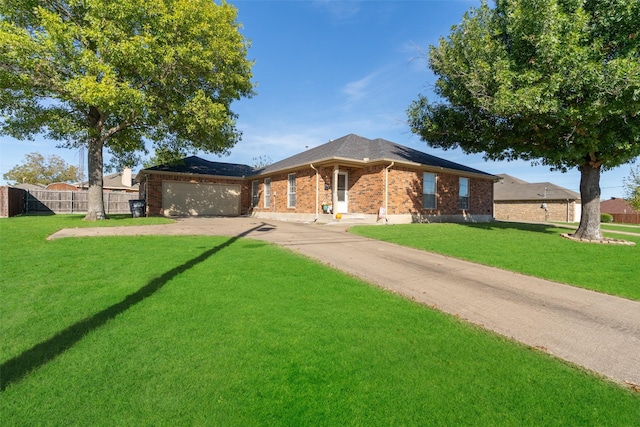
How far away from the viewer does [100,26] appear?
1097 cm

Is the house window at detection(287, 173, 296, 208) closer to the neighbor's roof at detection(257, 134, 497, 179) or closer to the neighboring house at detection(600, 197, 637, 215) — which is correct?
the neighbor's roof at detection(257, 134, 497, 179)

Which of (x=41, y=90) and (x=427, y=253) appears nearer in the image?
(x=427, y=253)

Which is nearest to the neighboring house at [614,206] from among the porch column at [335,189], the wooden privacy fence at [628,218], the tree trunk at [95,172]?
the wooden privacy fence at [628,218]

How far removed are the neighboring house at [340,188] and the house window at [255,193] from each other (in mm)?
76

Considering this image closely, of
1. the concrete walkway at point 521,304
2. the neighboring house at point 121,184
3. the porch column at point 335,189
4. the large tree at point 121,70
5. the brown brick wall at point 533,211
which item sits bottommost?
the concrete walkway at point 521,304

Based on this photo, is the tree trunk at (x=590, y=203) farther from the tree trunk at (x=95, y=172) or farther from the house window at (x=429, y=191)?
the tree trunk at (x=95, y=172)

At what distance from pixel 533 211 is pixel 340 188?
91.3ft

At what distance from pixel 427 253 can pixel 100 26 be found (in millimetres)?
13405

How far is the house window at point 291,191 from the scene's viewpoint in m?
17.8

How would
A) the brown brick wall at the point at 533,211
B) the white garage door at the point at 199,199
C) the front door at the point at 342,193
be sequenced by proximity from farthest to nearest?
1. the brown brick wall at the point at 533,211
2. the white garage door at the point at 199,199
3. the front door at the point at 342,193

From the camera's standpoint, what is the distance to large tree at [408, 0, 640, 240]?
8.50 metres

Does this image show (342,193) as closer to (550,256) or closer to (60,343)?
(550,256)

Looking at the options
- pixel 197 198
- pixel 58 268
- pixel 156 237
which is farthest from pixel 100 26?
pixel 197 198

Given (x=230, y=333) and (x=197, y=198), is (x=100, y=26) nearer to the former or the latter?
(x=197, y=198)
